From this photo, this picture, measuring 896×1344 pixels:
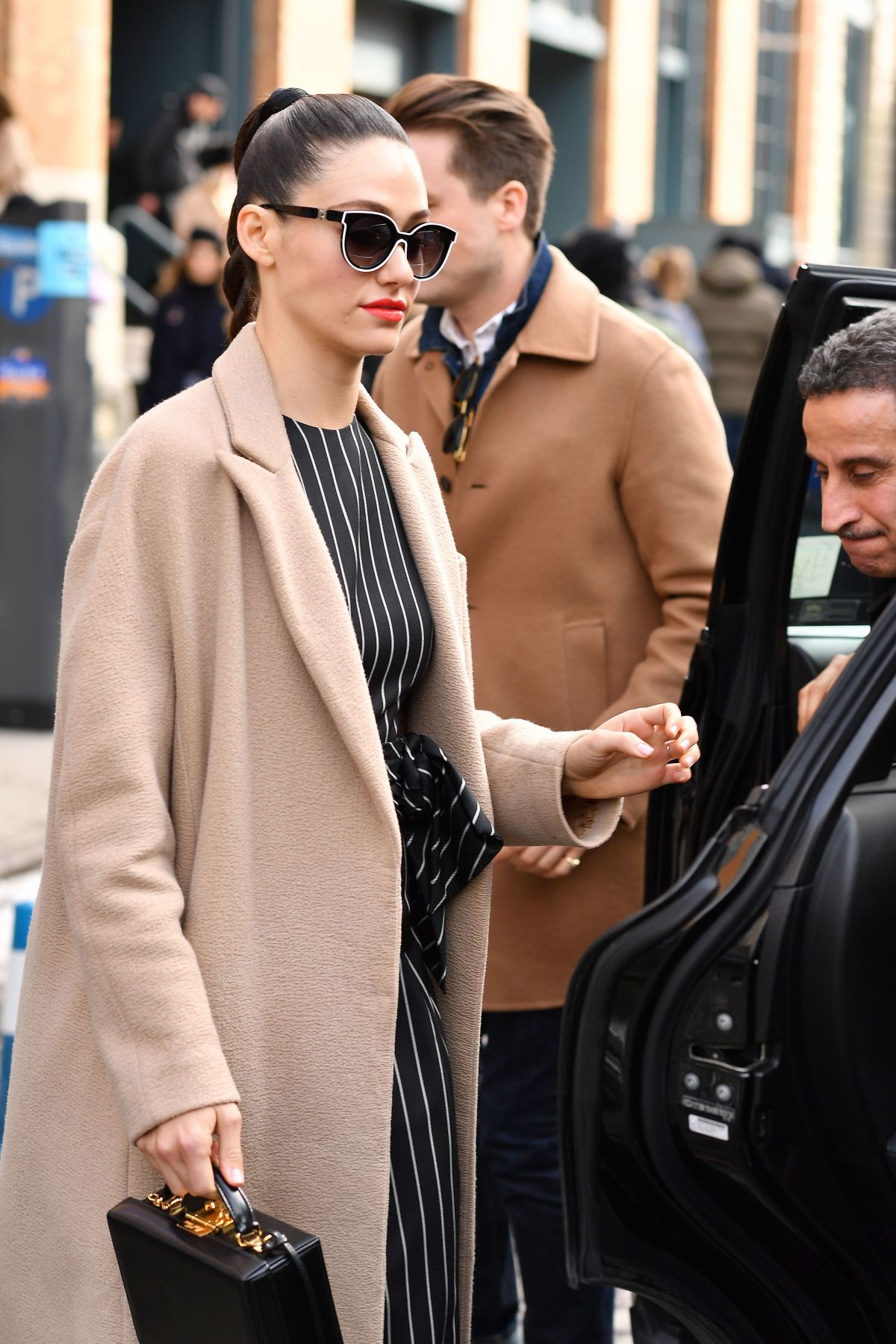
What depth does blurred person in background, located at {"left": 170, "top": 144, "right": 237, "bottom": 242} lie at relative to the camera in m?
13.3

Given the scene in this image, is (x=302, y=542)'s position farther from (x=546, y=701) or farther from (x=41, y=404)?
(x=41, y=404)

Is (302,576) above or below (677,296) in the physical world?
below

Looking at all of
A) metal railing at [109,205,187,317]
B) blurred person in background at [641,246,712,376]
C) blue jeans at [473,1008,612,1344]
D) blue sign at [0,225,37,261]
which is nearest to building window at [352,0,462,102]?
metal railing at [109,205,187,317]

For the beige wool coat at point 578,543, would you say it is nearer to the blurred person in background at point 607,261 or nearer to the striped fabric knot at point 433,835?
the striped fabric knot at point 433,835

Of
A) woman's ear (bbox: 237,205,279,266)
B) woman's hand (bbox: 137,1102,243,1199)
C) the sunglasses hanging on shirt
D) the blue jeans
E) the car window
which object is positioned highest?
woman's ear (bbox: 237,205,279,266)

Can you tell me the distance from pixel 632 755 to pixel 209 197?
11.9 meters

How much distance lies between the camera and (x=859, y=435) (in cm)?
258

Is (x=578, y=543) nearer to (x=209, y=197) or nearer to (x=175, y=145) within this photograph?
(x=209, y=197)

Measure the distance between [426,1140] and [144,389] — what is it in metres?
10.0

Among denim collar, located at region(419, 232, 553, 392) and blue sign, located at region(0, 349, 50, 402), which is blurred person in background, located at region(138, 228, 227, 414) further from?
denim collar, located at region(419, 232, 553, 392)

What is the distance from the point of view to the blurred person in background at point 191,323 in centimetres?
1116

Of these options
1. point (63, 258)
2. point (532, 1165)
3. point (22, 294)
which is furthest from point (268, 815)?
point (22, 294)

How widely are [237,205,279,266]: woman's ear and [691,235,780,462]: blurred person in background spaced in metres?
9.77

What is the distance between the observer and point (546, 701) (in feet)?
11.1
